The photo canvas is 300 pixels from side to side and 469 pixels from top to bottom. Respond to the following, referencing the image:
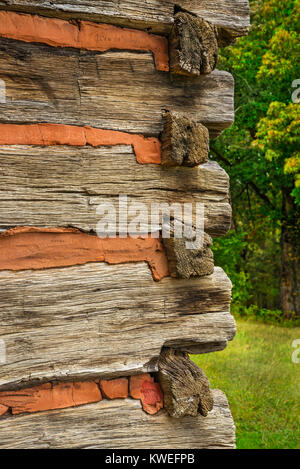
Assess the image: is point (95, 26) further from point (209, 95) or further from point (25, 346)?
point (25, 346)

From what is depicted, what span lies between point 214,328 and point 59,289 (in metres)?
0.87

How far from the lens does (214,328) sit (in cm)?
255

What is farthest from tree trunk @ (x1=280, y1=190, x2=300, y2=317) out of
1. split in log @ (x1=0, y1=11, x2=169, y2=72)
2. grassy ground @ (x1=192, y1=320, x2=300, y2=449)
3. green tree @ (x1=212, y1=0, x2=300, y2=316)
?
split in log @ (x1=0, y1=11, x2=169, y2=72)

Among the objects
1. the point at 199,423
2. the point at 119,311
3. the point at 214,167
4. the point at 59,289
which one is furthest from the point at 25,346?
the point at 214,167

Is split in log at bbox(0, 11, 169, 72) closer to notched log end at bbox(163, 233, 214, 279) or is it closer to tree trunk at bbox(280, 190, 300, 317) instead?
notched log end at bbox(163, 233, 214, 279)

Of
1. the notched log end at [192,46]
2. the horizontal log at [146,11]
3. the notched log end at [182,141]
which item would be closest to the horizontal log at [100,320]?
the notched log end at [182,141]

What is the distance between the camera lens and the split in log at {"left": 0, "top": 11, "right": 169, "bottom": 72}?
2201 millimetres

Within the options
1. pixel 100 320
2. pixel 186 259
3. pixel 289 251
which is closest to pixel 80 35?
pixel 186 259

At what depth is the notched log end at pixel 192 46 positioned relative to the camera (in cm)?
244

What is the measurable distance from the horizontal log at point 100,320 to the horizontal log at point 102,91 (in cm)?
74

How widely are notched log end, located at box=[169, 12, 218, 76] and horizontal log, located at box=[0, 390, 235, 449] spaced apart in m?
1.74

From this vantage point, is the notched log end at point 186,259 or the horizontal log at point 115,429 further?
the notched log end at point 186,259

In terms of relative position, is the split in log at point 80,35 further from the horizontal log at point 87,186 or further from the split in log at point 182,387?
the split in log at point 182,387

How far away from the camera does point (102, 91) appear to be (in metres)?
2.38
